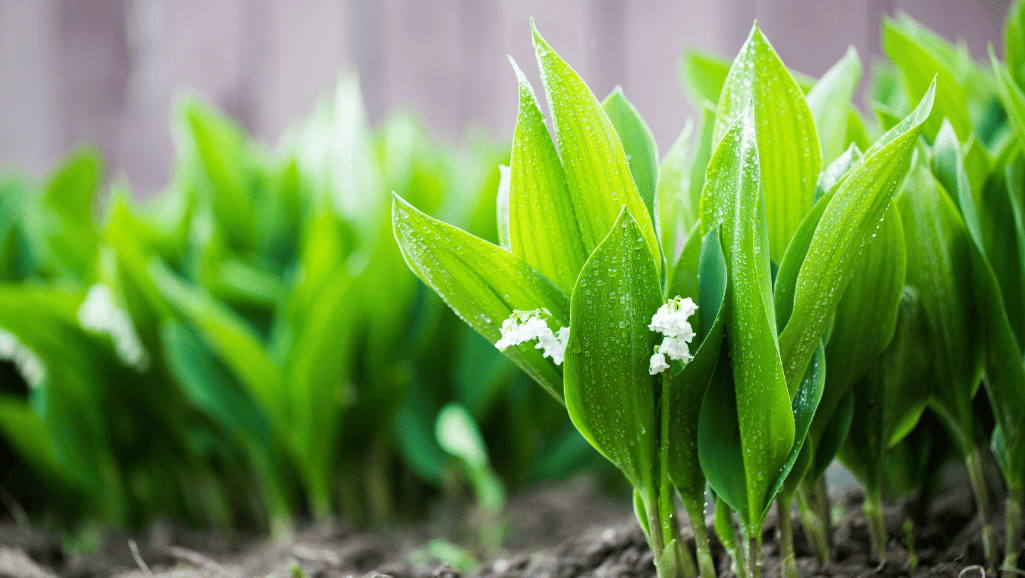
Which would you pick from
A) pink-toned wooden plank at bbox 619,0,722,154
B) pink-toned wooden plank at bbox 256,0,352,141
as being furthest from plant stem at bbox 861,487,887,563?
pink-toned wooden plank at bbox 256,0,352,141

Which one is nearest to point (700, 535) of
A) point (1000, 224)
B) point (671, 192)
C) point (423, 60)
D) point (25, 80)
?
point (671, 192)

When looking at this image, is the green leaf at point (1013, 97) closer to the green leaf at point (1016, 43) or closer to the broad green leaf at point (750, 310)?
the green leaf at point (1016, 43)

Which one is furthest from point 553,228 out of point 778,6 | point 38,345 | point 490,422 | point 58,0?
point 58,0

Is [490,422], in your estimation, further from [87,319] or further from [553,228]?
[553,228]

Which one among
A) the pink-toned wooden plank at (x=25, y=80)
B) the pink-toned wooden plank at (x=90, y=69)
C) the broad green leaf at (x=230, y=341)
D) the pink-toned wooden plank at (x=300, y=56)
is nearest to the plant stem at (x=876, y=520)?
the broad green leaf at (x=230, y=341)

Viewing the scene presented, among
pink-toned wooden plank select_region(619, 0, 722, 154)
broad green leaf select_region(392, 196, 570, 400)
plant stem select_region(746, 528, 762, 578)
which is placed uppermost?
pink-toned wooden plank select_region(619, 0, 722, 154)

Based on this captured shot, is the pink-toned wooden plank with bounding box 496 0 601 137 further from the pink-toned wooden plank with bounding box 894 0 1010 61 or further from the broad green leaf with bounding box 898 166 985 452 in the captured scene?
the broad green leaf with bounding box 898 166 985 452

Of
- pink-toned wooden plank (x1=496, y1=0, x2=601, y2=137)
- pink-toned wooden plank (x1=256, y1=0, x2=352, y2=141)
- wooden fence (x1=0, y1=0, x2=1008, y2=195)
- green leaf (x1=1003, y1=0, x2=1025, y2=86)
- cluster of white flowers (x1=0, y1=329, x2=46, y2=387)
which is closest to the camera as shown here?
green leaf (x1=1003, y1=0, x2=1025, y2=86)
